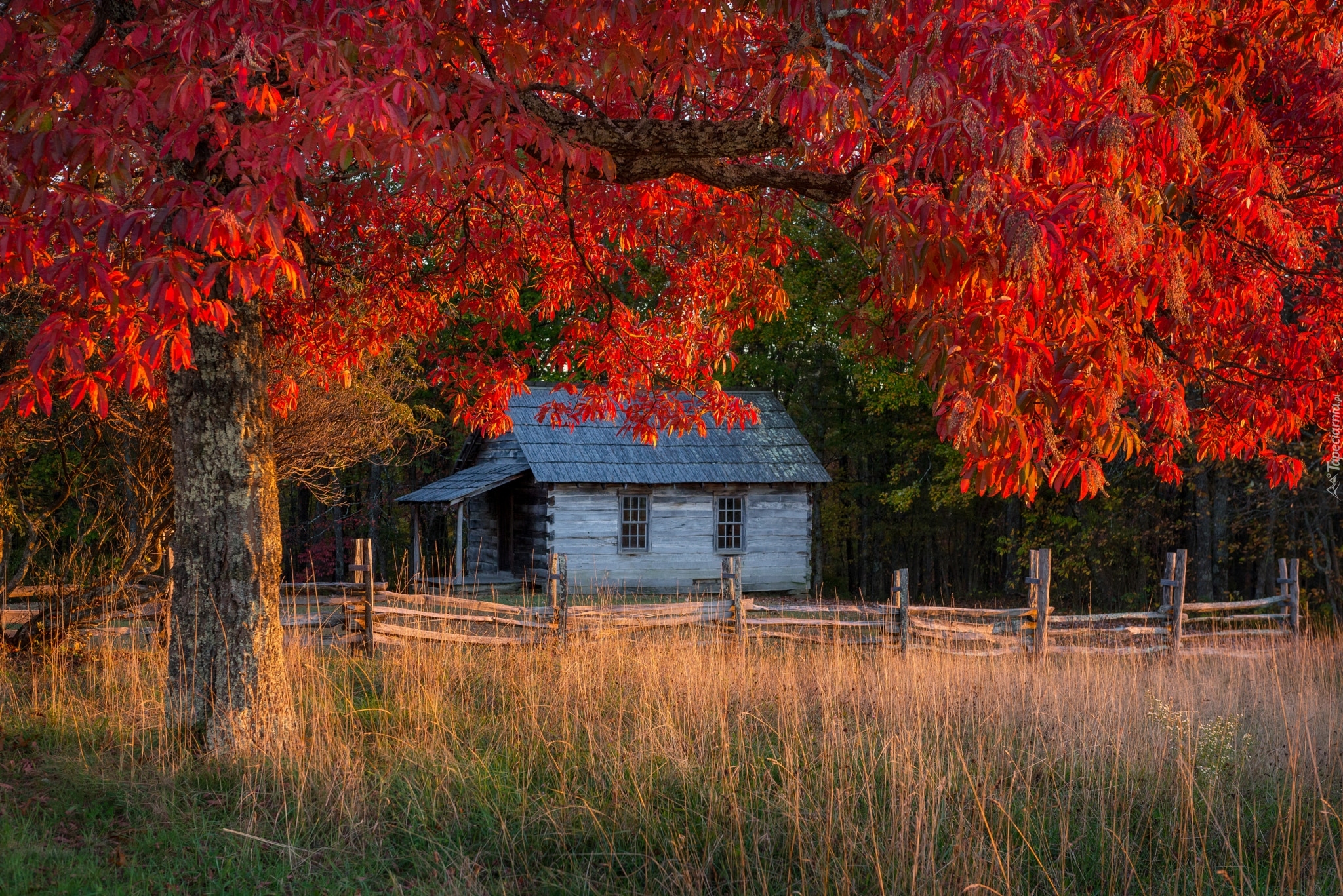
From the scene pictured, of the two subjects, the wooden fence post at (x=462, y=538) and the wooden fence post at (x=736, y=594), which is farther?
the wooden fence post at (x=462, y=538)

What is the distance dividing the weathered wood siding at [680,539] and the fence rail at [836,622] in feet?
26.0

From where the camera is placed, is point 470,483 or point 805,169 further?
point 470,483

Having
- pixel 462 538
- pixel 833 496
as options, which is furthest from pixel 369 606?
pixel 833 496

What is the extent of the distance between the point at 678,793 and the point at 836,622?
239 inches

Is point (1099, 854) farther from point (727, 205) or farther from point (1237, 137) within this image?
point (727, 205)

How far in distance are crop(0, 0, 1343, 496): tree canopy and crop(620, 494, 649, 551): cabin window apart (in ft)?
50.6

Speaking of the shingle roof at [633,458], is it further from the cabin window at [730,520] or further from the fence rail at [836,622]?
the fence rail at [836,622]

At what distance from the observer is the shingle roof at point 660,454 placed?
21.3 m

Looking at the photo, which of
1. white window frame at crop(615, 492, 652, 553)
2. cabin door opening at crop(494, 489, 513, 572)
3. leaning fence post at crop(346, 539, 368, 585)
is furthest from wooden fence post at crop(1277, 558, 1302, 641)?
cabin door opening at crop(494, 489, 513, 572)

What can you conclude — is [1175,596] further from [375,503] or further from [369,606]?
[375,503]

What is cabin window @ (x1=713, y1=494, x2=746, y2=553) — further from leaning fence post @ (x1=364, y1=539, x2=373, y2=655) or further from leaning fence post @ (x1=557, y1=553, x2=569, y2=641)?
leaning fence post @ (x1=364, y1=539, x2=373, y2=655)

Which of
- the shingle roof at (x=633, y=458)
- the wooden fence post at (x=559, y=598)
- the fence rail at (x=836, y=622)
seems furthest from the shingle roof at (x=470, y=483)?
the wooden fence post at (x=559, y=598)

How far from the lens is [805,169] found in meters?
5.96

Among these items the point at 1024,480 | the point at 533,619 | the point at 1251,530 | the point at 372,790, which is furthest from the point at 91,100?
the point at 1251,530
